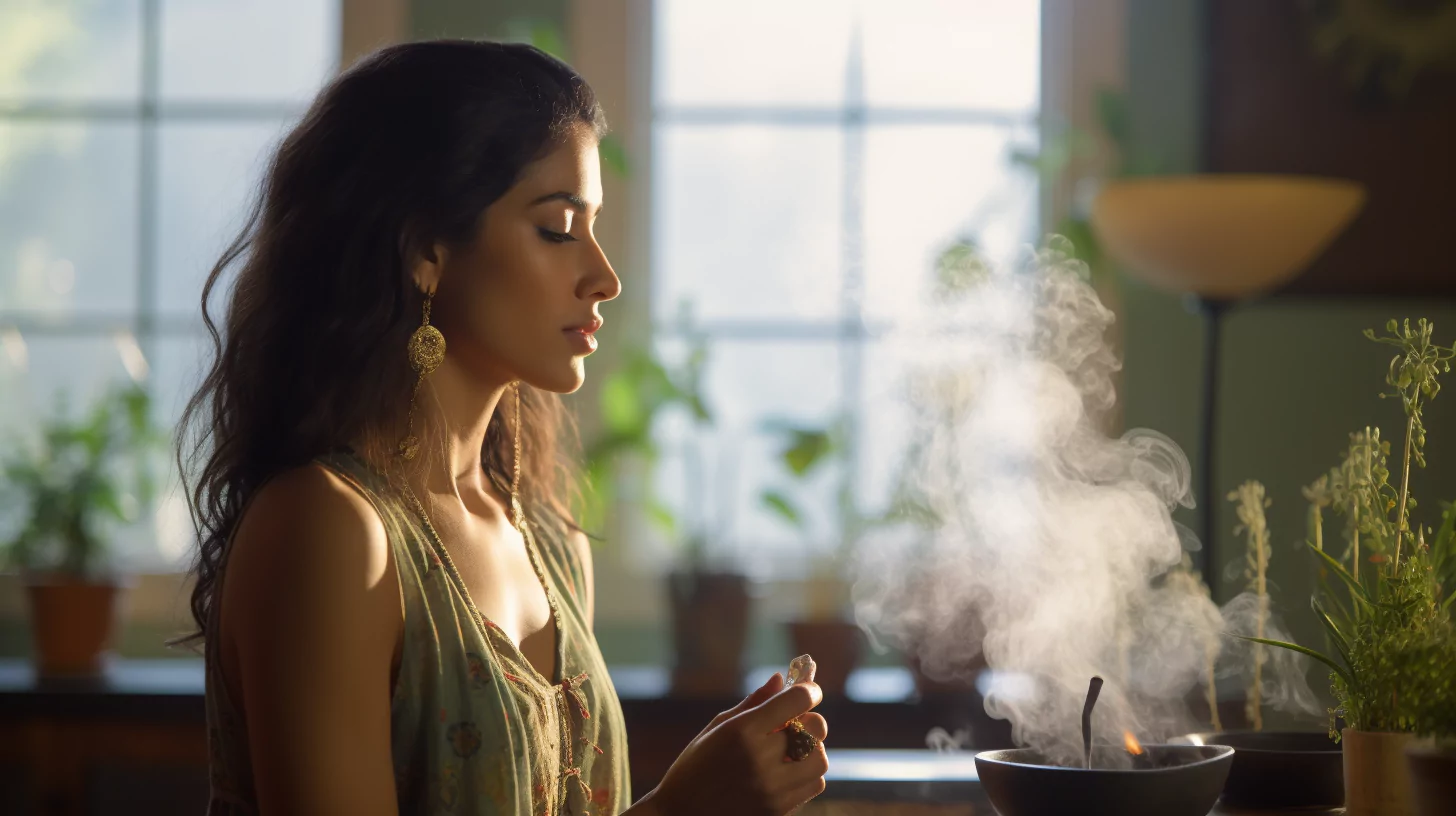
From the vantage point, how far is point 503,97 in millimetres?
1244

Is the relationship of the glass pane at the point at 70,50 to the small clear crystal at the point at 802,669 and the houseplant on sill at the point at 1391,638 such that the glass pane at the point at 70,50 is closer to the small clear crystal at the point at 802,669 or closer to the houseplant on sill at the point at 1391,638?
the small clear crystal at the point at 802,669

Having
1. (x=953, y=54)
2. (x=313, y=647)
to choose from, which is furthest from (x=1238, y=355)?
(x=313, y=647)

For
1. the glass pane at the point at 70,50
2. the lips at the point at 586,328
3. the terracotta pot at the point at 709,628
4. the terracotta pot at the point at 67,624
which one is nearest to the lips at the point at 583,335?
the lips at the point at 586,328

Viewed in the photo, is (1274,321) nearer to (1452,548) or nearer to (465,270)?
(1452,548)

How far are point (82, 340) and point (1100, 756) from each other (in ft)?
8.56

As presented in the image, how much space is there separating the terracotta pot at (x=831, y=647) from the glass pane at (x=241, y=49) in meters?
1.66

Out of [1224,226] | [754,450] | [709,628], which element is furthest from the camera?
[754,450]

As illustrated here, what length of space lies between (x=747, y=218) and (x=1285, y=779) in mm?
2055

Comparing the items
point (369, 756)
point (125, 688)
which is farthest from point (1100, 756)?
point (125, 688)

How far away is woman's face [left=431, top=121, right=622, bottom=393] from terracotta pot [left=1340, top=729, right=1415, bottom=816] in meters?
0.72

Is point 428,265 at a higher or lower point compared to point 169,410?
higher

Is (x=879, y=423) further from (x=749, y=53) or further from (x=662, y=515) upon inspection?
(x=749, y=53)

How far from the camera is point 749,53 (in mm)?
2955

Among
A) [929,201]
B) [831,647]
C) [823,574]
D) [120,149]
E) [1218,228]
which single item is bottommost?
[831,647]
